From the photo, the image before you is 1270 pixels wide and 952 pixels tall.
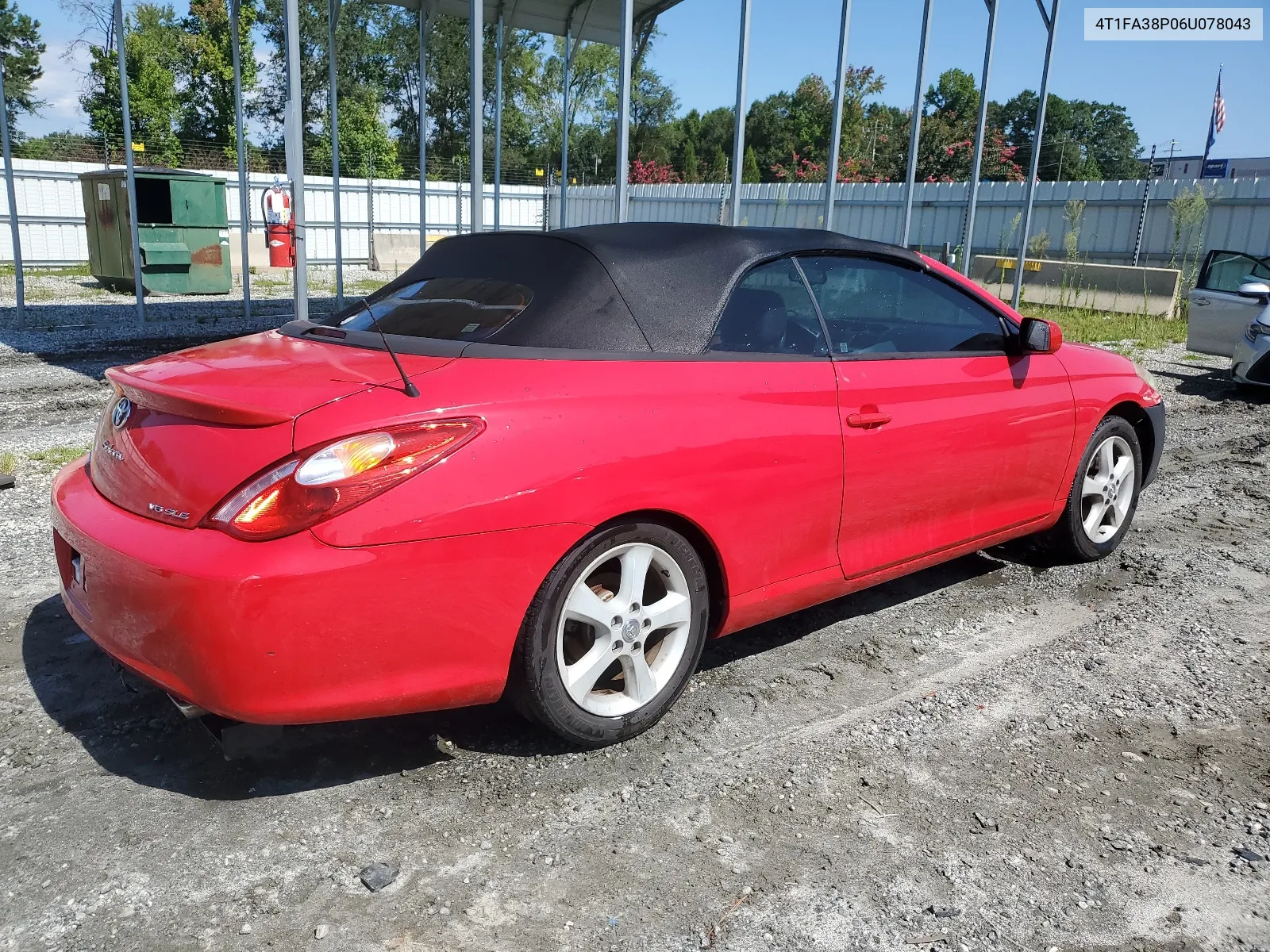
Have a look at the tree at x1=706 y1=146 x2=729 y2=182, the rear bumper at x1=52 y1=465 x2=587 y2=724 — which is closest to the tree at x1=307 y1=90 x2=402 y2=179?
the tree at x1=706 y1=146 x2=729 y2=182

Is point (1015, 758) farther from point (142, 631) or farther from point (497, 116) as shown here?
point (497, 116)

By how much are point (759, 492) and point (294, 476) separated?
4.64ft

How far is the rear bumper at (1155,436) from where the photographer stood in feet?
16.1

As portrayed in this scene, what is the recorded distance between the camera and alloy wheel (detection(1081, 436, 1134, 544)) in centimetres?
466

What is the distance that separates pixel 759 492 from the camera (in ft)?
10.3

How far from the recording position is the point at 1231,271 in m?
11.3

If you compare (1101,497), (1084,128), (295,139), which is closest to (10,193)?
(295,139)

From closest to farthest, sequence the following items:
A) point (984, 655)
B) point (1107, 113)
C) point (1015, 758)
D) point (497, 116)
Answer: point (1015, 758) < point (984, 655) < point (497, 116) < point (1107, 113)

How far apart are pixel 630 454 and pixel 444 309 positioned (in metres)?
0.91

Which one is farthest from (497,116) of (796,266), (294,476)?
(294,476)

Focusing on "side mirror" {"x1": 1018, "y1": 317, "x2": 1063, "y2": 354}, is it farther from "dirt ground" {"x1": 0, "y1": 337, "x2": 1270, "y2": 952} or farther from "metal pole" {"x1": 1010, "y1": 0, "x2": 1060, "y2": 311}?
"metal pole" {"x1": 1010, "y1": 0, "x2": 1060, "y2": 311}

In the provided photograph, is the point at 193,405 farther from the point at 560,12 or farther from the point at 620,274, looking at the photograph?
the point at 560,12

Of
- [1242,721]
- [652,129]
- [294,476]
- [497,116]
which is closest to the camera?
[294,476]

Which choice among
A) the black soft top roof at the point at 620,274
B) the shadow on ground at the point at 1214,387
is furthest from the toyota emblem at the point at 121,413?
the shadow on ground at the point at 1214,387
